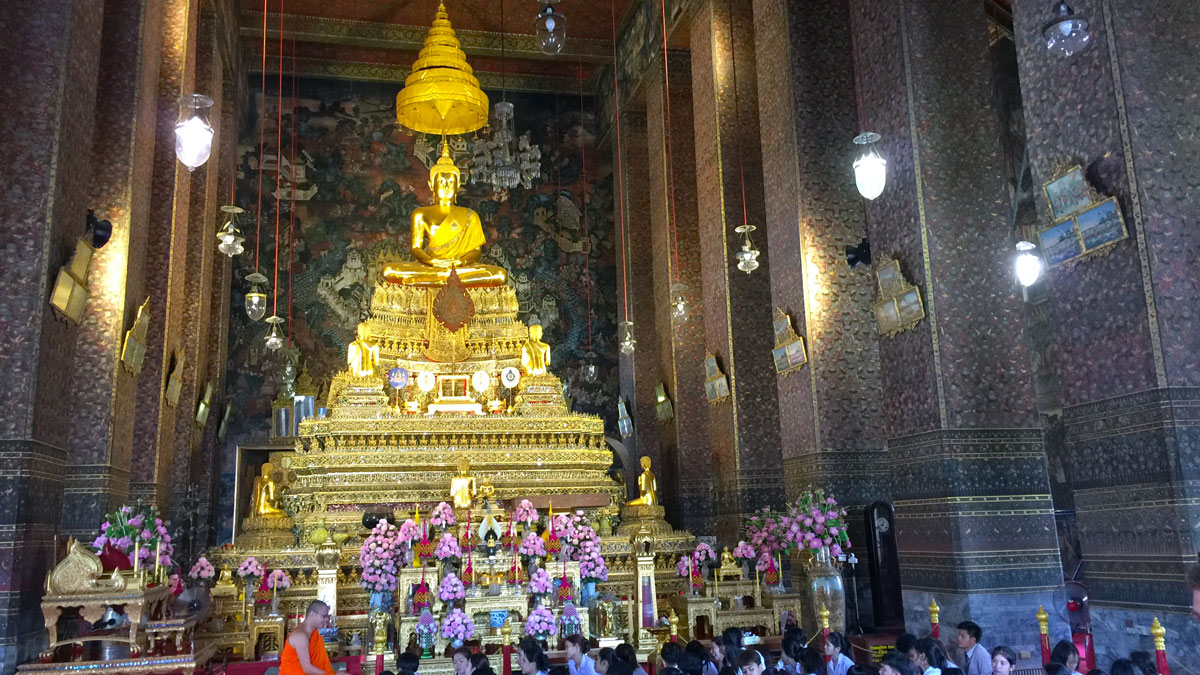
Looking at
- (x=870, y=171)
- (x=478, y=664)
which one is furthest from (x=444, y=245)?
(x=478, y=664)

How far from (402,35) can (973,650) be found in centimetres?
1526

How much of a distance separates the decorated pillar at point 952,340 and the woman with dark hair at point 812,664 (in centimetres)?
229

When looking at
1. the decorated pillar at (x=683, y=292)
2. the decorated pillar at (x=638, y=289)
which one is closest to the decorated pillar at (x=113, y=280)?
the decorated pillar at (x=683, y=292)

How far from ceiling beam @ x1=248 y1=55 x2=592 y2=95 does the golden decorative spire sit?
6.22 ft

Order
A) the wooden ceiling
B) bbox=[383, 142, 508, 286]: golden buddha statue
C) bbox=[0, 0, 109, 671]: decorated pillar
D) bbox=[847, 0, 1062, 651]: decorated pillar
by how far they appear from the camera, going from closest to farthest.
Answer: bbox=[0, 0, 109, 671]: decorated pillar, bbox=[847, 0, 1062, 651]: decorated pillar, bbox=[383, 142, 508, 286]: golden buddha statue, the wooden ceiling

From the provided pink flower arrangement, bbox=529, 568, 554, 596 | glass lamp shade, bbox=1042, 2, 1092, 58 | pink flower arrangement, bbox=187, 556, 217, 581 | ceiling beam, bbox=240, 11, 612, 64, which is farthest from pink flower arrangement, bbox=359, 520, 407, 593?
ceiling beam, bbox=240, 11, 612, 64

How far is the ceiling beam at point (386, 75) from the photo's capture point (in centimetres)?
1694

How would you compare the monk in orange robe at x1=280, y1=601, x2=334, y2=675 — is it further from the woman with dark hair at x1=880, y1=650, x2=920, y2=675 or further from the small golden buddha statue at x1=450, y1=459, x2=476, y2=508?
the small golden buddha statue at x1=450, y1=459, x2=476, y2=508

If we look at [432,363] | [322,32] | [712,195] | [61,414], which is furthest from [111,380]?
[322,32]

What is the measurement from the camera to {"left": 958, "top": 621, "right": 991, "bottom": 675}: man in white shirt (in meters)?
4.64

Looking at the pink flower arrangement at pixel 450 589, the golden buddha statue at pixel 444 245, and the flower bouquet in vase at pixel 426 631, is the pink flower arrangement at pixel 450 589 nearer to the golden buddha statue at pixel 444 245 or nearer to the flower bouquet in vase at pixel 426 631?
the flower bouquet in vase at pixel 426 631

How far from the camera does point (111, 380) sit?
754 cm

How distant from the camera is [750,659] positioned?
399 centimetres

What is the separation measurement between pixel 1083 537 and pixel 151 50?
28.0 ft
